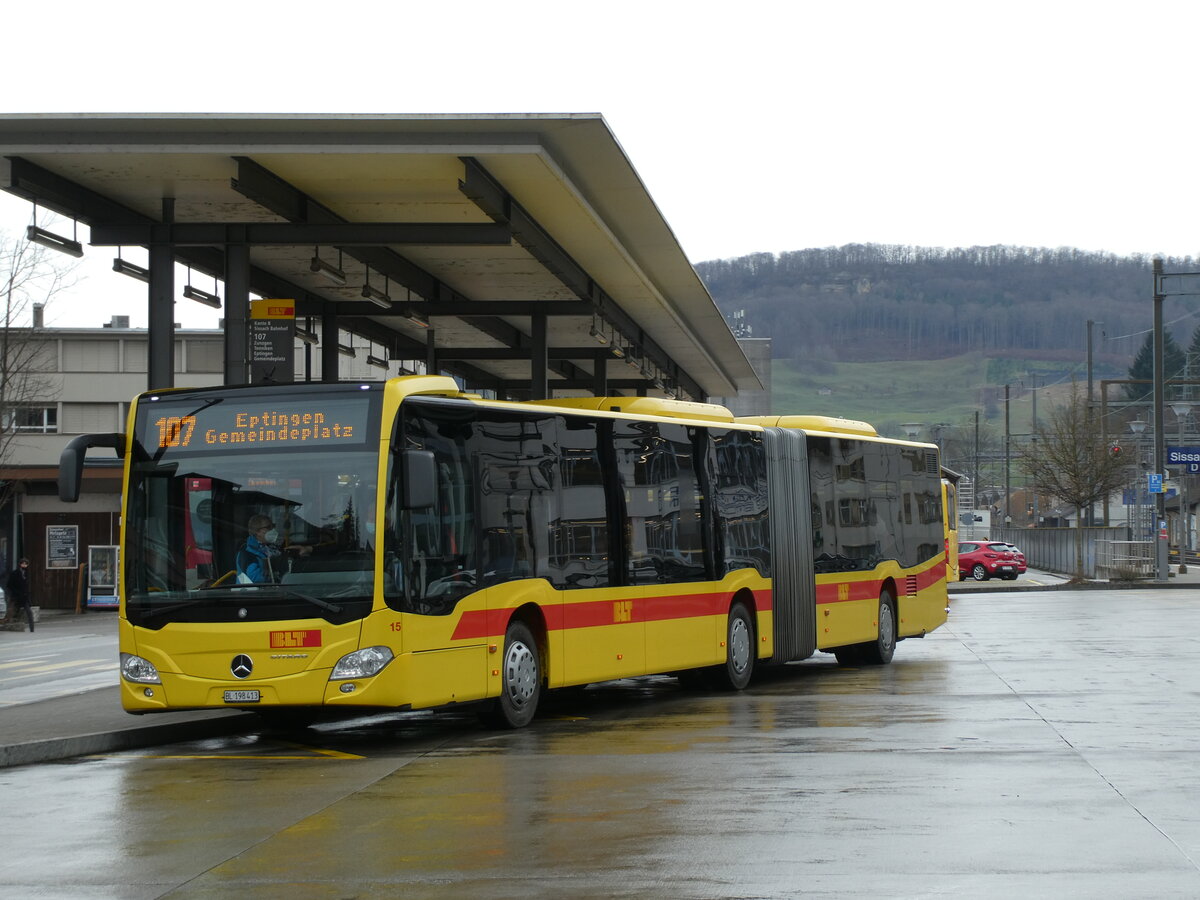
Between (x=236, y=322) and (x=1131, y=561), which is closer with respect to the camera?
(x=236, y=322)

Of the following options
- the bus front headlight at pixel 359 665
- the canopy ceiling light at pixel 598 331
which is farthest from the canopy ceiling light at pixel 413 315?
the bus front headlight at pixel 359 665

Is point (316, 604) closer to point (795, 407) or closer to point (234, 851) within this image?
point (234, 851)

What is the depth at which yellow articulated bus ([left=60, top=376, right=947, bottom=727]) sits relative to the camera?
13.1 meters

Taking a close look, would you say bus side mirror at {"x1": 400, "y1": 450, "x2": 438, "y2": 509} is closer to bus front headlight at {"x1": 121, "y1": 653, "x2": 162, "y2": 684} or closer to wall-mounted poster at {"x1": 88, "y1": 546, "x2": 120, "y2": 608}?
bus front headlight at {"x1": 121, "y1": 653, "x2": 162, "y2": 684}

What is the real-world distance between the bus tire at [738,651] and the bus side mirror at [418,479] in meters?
6.28

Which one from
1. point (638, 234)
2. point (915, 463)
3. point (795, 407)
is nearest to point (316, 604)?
point (638, 234)

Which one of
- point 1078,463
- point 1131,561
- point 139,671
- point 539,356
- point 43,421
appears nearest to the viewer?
point 139,671

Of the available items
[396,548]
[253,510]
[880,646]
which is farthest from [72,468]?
[880,646]

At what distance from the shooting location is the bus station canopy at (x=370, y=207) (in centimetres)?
1762

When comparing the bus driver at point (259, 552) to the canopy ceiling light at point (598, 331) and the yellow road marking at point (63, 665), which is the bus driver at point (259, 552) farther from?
the canopy ceiling light at point (598, 331)

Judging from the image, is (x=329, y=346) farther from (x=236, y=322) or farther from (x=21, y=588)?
(x=21, y=588)

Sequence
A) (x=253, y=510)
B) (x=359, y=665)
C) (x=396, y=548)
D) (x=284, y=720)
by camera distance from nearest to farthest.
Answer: (x=359, y=665) → (x=396, y=548) → (x=253, y=510) → (x=284, y=720)

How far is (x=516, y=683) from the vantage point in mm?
14719

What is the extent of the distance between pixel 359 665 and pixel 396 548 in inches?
39.1
